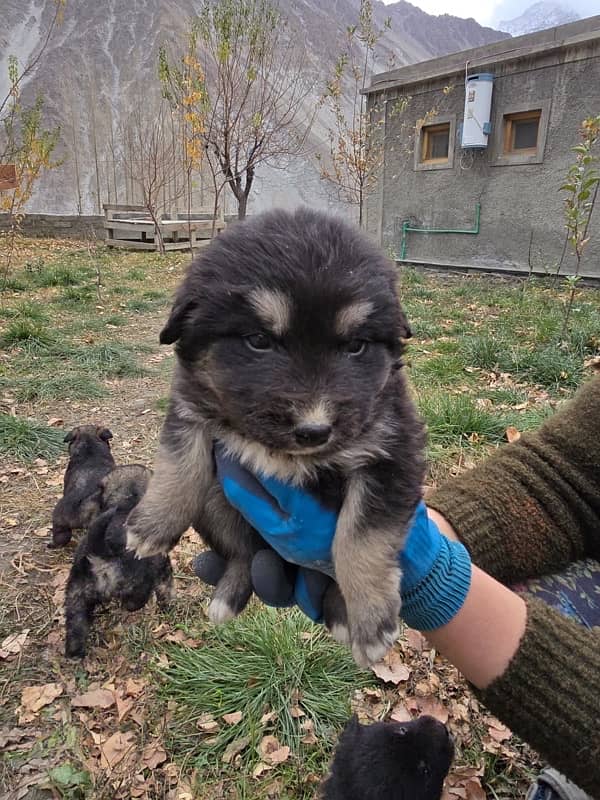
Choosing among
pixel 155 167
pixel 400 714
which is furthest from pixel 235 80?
pixel 400 714

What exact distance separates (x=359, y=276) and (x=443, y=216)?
570 inches

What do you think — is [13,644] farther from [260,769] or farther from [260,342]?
[260,342]

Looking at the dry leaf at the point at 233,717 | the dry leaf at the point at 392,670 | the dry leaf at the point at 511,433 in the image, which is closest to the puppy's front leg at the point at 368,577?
the dry leaf at the point at 233,717

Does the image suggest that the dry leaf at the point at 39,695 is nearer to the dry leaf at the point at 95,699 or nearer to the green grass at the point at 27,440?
the dry leaf at the point at 95,699

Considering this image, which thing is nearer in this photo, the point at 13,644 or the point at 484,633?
the point at 484,633

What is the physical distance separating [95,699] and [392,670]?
1.51 m

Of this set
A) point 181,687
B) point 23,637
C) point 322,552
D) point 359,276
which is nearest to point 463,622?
point 322,552

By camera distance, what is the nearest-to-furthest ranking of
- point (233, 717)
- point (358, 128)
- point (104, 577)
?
point (233, 717)
point (104, 577)
point (358, 128)

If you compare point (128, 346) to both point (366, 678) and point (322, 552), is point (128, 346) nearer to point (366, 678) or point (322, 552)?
point (366, 678)

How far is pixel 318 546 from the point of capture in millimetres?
1795

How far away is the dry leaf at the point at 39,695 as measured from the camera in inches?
111

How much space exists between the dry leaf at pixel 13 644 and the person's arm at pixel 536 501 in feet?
7.77

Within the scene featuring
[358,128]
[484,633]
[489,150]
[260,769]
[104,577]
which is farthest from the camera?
[358,128]

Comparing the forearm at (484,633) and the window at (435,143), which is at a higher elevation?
the window at (435,143)
